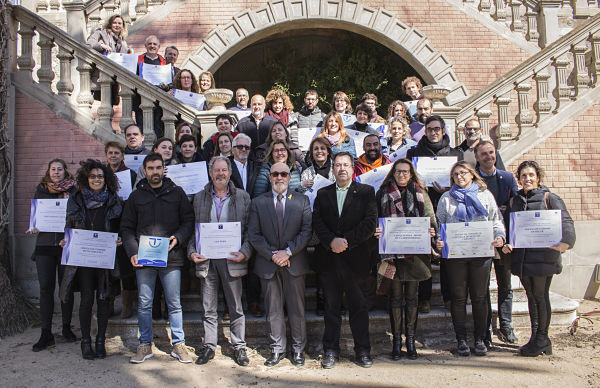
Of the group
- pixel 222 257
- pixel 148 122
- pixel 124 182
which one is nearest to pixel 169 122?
pixel 148 122

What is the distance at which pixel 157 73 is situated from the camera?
813 cm

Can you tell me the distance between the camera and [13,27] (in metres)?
7.06

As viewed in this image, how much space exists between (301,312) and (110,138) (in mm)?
4078

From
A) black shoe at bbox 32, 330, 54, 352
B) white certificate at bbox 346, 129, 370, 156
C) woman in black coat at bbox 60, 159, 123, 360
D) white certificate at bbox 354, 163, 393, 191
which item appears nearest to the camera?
woman in black coat at bbox 60, 159, 123, 360

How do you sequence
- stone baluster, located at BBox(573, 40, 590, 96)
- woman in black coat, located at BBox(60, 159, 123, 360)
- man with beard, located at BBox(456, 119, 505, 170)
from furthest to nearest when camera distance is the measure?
stone baluster, located at BBox(573, 40, 590, 96), man with beard, located at BBox(456, 119, 505, 170), woman in black coat, located at BBox(60, 159, 123, 360)

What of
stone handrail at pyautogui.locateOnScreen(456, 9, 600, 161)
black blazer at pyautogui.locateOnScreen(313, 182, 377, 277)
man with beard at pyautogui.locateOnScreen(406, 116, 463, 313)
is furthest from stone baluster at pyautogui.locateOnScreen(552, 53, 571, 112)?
black blazer at pyautogui.locateOnScreen(313, 182, 377, 277)

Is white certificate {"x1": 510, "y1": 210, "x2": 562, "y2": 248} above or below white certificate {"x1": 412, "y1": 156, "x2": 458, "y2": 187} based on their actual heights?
below

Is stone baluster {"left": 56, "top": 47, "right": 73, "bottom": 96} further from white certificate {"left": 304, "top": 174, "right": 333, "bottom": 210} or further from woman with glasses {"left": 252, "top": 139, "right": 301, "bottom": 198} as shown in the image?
white certificate {"left": 304, "top": 174, "right": 333, "bottom": 210}

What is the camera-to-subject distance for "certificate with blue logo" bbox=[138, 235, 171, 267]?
4844 mm

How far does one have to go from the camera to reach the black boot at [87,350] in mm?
4992

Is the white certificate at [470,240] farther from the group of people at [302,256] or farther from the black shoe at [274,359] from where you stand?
the black shoe at [274,359]

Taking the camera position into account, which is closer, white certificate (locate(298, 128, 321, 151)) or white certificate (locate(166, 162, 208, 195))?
white certificate (locate(166, 162, 208, 195))

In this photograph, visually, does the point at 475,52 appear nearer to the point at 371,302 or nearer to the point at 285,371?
the point at 371,302

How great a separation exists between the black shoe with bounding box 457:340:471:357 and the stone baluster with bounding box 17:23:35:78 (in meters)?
7.10
